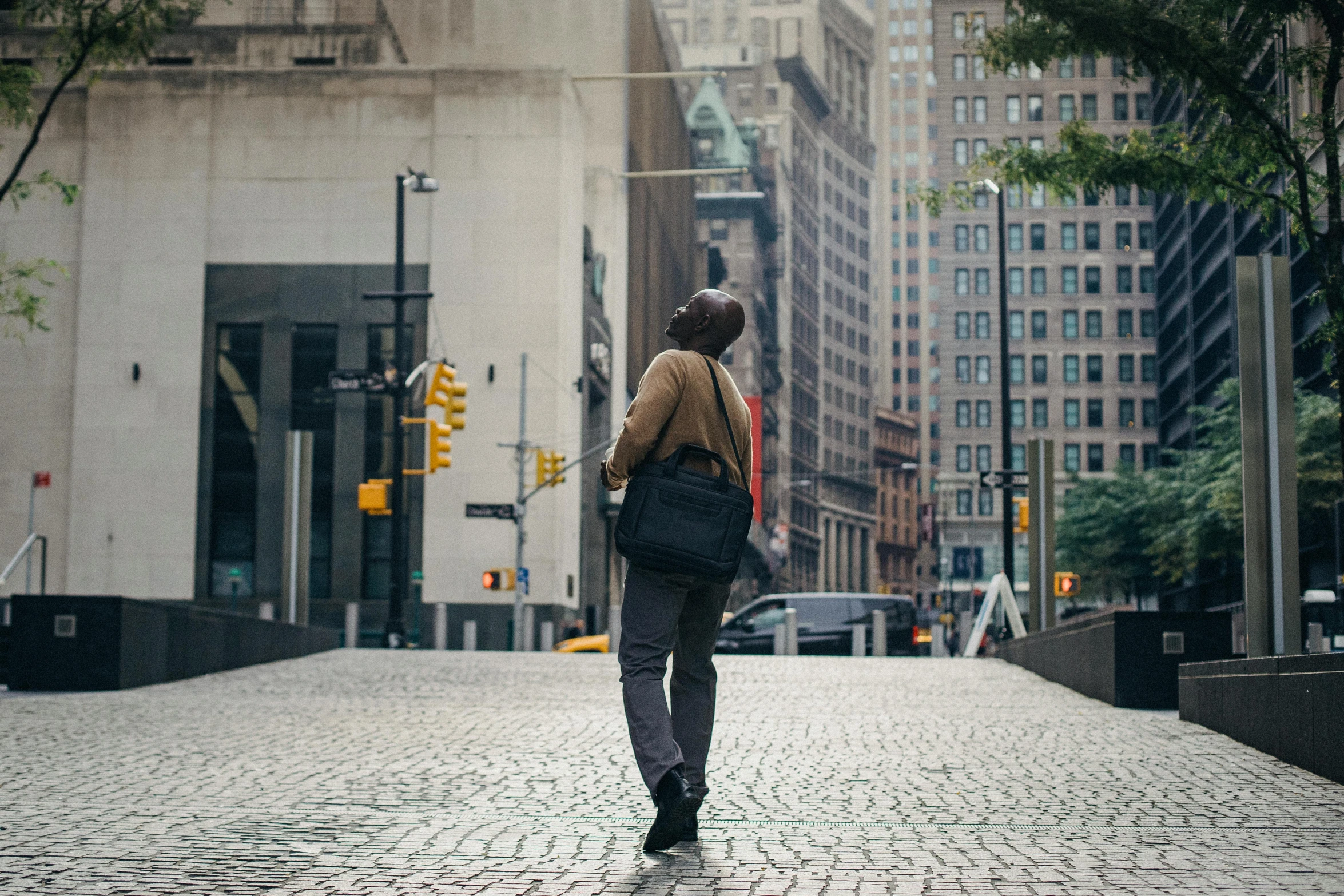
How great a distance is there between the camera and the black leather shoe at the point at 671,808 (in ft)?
19.7

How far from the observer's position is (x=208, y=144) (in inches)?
2024

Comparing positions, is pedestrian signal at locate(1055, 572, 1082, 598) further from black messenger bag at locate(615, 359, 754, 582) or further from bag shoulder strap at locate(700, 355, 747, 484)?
black messenger bag at locate(615, 359, 754, 582)

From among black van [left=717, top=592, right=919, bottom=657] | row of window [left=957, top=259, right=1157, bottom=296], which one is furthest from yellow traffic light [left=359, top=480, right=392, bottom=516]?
row of window [left=957, top=259, right=1157, bottom=296]

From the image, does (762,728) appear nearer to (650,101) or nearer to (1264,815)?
(1264,815)

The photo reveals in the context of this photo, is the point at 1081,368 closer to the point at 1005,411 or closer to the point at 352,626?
the point at 1005,411

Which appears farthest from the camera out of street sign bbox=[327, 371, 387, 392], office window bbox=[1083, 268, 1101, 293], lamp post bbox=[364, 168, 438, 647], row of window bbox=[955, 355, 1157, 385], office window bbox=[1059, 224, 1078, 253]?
office window bbox=[1059, 224, 1078, 253]

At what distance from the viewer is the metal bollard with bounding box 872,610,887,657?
33.0 metres

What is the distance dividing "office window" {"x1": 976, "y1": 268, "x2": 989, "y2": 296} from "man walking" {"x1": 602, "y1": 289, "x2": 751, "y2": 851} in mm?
127519

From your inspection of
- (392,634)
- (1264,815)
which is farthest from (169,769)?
(392,634)

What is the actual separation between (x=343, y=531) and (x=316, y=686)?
3327cm

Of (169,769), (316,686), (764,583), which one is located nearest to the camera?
(169,769)

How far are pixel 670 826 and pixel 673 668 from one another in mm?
599

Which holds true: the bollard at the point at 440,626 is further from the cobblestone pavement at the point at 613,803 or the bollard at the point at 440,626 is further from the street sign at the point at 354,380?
the cobblestone pavement at the point at 613,803

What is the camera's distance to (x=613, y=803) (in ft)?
25.3
